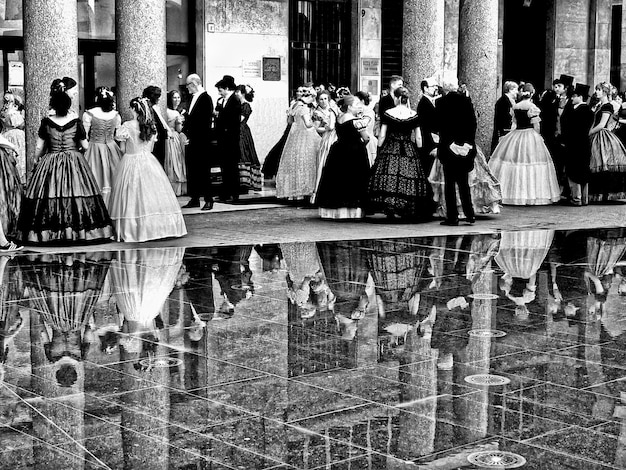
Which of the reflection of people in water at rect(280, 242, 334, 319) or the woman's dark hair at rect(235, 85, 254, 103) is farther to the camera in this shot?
the woman's dark hair at rect(235, 85, 254, 103)

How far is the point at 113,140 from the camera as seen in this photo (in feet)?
44.9

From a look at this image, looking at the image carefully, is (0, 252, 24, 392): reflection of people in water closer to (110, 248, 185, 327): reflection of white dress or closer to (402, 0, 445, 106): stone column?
(110, 248, 185, 327): reflection of white dress

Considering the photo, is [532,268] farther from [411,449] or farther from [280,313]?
[411,449]

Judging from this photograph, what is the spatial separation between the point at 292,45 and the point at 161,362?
15221 mm

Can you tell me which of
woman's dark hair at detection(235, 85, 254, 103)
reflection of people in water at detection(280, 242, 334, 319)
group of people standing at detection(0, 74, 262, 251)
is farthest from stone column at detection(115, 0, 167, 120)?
reflection of people in water at detection(280, 242, 334, 319)

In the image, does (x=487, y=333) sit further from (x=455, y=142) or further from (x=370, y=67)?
(x=370, y=67)

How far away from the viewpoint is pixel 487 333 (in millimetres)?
7699

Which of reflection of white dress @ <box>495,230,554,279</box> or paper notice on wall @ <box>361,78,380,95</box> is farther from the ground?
paper notice on wall @ <box>361,78,380,95</box>

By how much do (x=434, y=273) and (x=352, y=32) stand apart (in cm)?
1275

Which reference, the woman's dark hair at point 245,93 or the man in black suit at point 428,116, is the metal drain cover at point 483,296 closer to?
the man in black suit at point 428,116

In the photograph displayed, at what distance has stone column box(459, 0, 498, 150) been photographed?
18639mm

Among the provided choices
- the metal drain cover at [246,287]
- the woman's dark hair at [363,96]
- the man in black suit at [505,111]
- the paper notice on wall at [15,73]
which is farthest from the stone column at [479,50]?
the metal drain cover at [246,287]

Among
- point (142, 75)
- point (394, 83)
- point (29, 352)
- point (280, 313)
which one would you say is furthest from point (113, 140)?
point (29, 352)

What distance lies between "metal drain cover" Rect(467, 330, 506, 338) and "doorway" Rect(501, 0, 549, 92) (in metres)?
17.9
